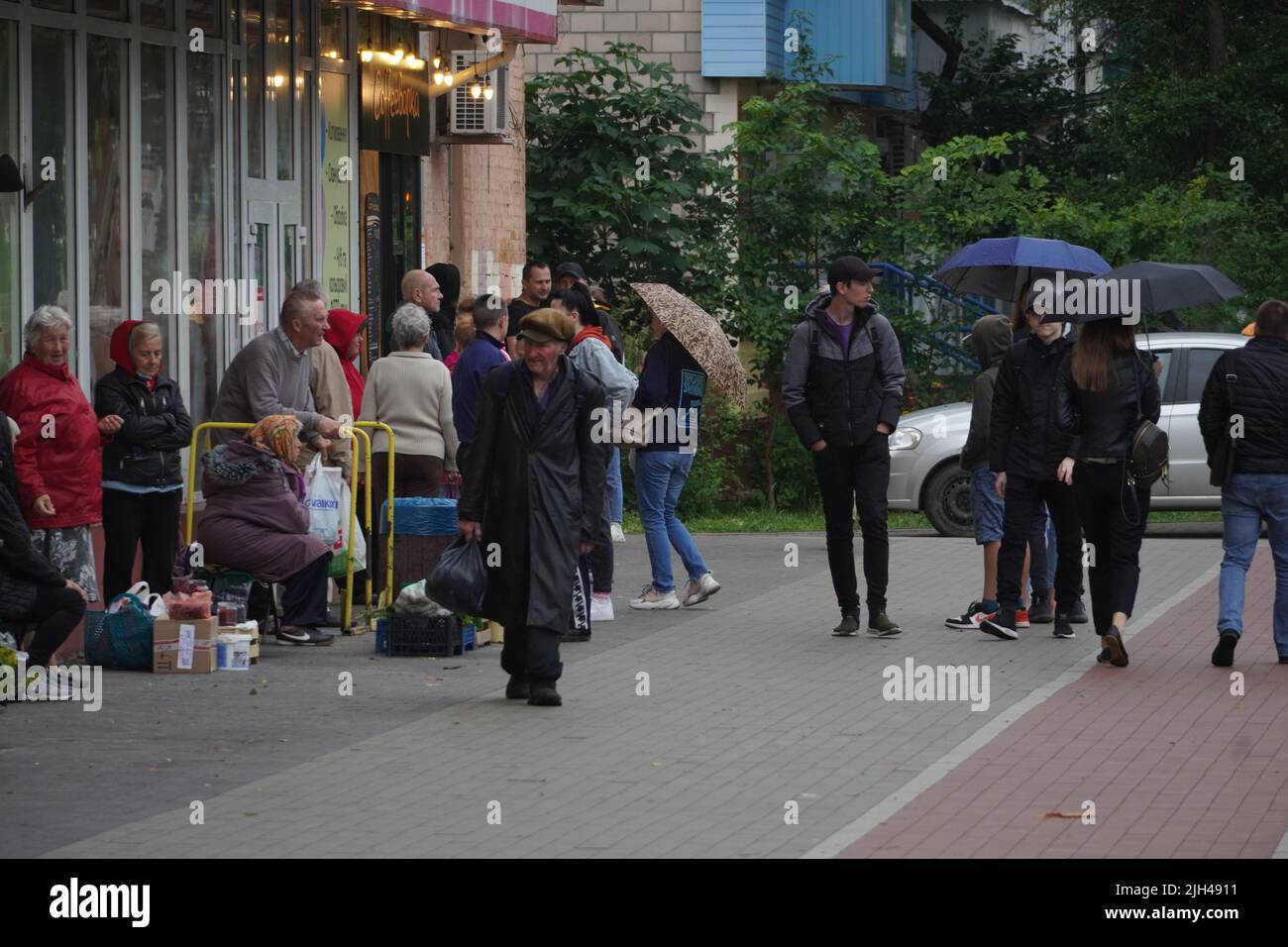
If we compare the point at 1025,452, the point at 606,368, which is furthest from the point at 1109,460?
the point at 606,368

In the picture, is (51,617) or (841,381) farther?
(841,381)

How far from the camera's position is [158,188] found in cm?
1375

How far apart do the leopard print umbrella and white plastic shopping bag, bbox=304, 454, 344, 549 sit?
7.81ft

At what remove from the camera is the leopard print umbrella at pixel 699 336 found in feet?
44.3

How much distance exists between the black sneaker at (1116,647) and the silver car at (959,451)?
762cm

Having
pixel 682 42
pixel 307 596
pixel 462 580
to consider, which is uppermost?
pixel 682 42

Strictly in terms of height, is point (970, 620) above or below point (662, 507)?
below

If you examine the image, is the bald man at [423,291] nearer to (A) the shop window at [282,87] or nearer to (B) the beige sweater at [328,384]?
(B) the beige sweater at [328,384]

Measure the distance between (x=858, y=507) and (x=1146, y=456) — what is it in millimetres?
1779

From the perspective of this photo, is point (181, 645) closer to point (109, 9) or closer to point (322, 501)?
point (322, 501)

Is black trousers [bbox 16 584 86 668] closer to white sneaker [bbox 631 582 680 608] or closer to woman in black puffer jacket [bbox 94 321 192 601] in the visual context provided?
woman in black puffer jacket [bbox 94 321 192 601]

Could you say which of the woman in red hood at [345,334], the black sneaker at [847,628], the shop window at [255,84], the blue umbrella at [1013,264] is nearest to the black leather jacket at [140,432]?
the woman in red hood at [345,334]

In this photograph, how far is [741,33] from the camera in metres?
27.6

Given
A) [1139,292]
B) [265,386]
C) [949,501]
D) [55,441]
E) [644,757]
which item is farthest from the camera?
[949,501]
